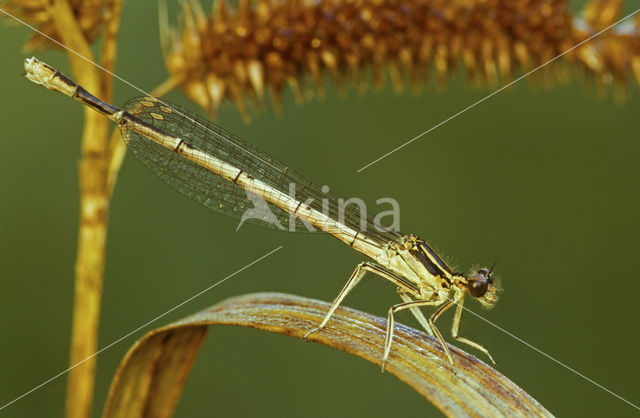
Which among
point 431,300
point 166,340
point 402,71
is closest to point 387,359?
point 166,340

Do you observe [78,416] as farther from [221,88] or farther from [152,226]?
[152,226]

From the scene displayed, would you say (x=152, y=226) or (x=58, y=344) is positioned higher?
(x=152, y=226)

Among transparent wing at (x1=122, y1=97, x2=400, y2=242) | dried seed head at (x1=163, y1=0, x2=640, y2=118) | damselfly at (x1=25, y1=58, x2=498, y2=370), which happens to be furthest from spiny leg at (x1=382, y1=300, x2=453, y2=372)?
dried seed head at (x1=163, y1=0, x2=640, y2=118)

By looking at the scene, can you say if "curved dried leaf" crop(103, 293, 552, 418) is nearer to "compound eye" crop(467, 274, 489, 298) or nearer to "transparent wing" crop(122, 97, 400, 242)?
"compound eye" crop(467, 274, 489, 298)

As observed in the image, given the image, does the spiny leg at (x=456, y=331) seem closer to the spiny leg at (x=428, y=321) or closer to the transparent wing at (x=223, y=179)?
the spiny leg at (x=428, y=321)

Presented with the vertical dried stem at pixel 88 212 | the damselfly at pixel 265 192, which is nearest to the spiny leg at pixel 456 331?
the damselfly at pixel 265 192

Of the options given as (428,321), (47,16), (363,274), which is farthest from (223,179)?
(428,321)
